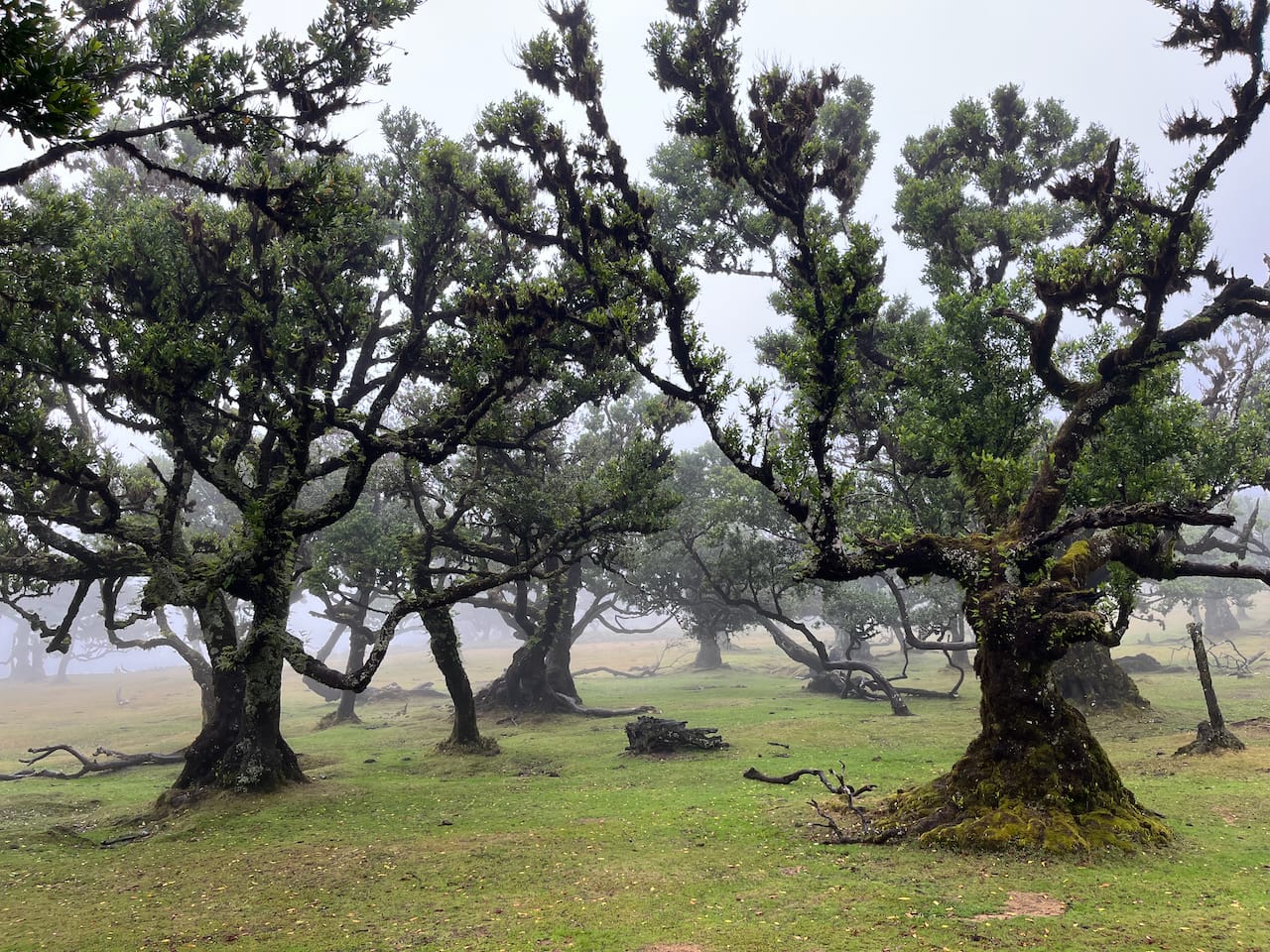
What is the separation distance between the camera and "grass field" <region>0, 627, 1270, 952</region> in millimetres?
8609

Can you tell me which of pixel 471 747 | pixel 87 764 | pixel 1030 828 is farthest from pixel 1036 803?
pixel 87 764

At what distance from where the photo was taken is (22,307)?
1498cm

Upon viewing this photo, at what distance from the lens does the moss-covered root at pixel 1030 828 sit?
35.6 ft

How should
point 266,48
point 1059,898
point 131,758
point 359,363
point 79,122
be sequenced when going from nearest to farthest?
point 79,122, point 1059,898, point 266,48, point 359,363, point 131,758

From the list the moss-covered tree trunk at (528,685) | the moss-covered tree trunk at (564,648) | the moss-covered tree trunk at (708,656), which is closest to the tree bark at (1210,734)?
the moss-covered tree trunk at (528,685)

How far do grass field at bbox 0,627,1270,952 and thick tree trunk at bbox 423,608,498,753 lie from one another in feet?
3.00

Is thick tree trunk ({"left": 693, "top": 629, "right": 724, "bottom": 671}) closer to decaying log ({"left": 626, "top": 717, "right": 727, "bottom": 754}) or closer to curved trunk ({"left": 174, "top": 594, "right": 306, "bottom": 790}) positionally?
decaying log ({"left": 626, "top": 717, "right": 727, "bottom": 754})

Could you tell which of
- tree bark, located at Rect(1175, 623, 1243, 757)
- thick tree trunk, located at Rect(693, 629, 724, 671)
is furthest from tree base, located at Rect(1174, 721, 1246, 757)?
thick tree trunk, located at Rect(693, 629, 724, 671)

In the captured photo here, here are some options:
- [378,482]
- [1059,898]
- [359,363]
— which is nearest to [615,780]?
[1059,898]

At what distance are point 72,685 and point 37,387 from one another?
277 feet

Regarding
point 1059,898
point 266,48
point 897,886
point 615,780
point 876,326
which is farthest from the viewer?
point 876,326

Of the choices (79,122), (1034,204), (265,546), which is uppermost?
(1034,204)

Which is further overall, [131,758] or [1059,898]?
[131,758]

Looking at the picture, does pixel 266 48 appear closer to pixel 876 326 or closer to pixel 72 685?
pixel 876 326
